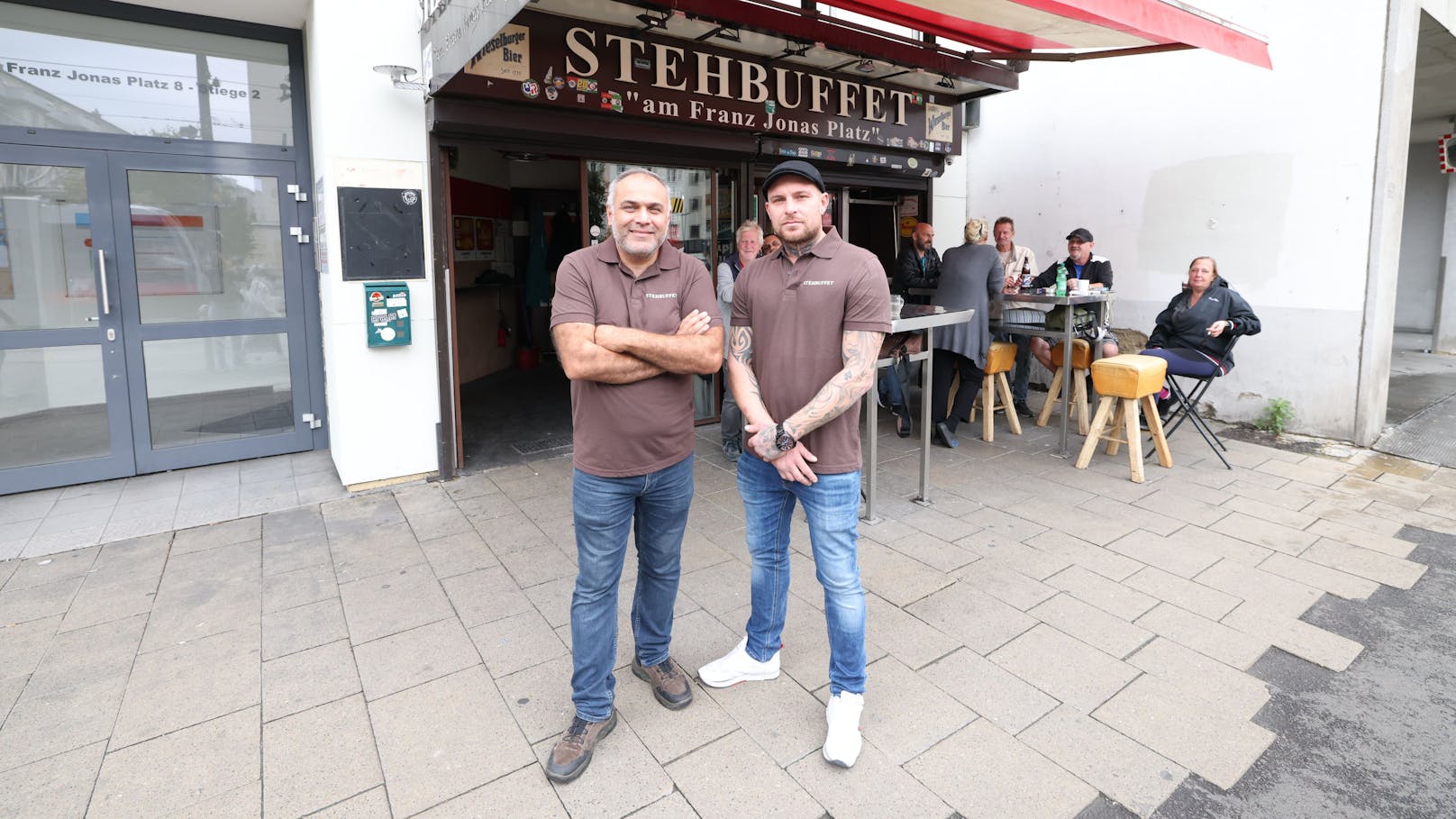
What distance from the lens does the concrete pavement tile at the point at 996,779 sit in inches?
82.4

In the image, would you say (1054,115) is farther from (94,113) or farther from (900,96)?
(94,113)

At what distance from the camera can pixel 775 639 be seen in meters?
2.67

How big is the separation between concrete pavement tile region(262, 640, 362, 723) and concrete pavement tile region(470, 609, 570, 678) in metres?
0.44

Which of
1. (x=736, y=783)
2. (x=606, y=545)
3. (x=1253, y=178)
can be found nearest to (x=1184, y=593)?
(x=736, y=783)

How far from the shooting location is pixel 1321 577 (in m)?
3.53

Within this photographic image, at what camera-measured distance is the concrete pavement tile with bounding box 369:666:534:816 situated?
7.16ft

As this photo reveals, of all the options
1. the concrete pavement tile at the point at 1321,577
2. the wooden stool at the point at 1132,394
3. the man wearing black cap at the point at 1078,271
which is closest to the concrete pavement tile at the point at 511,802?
the concrete pavement tile at the point at 1321,577

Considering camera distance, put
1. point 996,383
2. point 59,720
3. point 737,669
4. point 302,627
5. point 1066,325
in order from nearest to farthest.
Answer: point 59,720 < point 737,669 < point 302,627 < point 1066,325 < point 996,383

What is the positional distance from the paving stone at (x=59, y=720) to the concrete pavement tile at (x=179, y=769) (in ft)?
0.65

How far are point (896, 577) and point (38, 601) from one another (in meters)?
3.77

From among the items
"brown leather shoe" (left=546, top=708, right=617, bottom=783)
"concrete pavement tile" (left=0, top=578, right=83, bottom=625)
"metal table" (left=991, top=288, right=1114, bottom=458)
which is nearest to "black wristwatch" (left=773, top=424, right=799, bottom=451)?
"brown leather shoe" (left=546, top=708, right=617, bottom=783)

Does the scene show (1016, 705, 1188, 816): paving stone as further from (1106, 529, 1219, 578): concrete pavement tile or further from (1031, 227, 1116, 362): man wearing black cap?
(1031, 227, 1116, 362): man wearing black cap

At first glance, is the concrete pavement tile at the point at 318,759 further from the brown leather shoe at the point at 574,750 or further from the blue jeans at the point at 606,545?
the blue jeans at the point at 606,545

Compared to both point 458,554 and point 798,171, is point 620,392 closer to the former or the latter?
point 798,171
